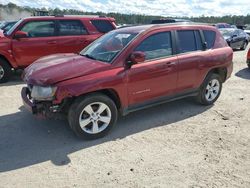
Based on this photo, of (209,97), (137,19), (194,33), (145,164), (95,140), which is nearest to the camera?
(145,164)

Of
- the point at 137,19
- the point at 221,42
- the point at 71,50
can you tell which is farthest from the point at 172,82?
the point at 137,19

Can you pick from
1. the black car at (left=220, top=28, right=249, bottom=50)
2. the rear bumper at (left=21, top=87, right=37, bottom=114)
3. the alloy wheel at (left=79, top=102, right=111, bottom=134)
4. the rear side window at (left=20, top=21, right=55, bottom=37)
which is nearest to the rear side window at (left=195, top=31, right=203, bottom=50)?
the alloy wheel at (left=79, top=102, right=111, bottom=134)

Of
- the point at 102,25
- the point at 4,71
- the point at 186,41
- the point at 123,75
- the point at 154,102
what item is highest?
the point at 102,25

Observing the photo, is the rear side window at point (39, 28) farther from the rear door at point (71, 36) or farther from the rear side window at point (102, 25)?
the rear side window at point (102, 25)

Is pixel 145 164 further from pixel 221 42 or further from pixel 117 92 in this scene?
pixel 221 42

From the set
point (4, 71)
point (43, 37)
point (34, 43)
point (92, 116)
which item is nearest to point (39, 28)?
point (43, 37)

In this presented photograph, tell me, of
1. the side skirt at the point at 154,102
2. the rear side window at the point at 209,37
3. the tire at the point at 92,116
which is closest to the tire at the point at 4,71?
the tire at the point at 92,116

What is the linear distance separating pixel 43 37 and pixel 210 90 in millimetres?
5227

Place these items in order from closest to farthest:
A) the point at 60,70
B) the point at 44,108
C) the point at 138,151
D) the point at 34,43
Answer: the point at 138,151, the point at 44,108, the point at 60,70, the point at 34,43

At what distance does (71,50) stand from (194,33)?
4508 millimetres

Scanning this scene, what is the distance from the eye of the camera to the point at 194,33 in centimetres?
571

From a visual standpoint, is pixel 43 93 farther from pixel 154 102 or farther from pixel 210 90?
pixel 210 90

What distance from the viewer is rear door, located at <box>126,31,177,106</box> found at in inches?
186

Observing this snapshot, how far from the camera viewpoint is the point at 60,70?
4.41 meters
